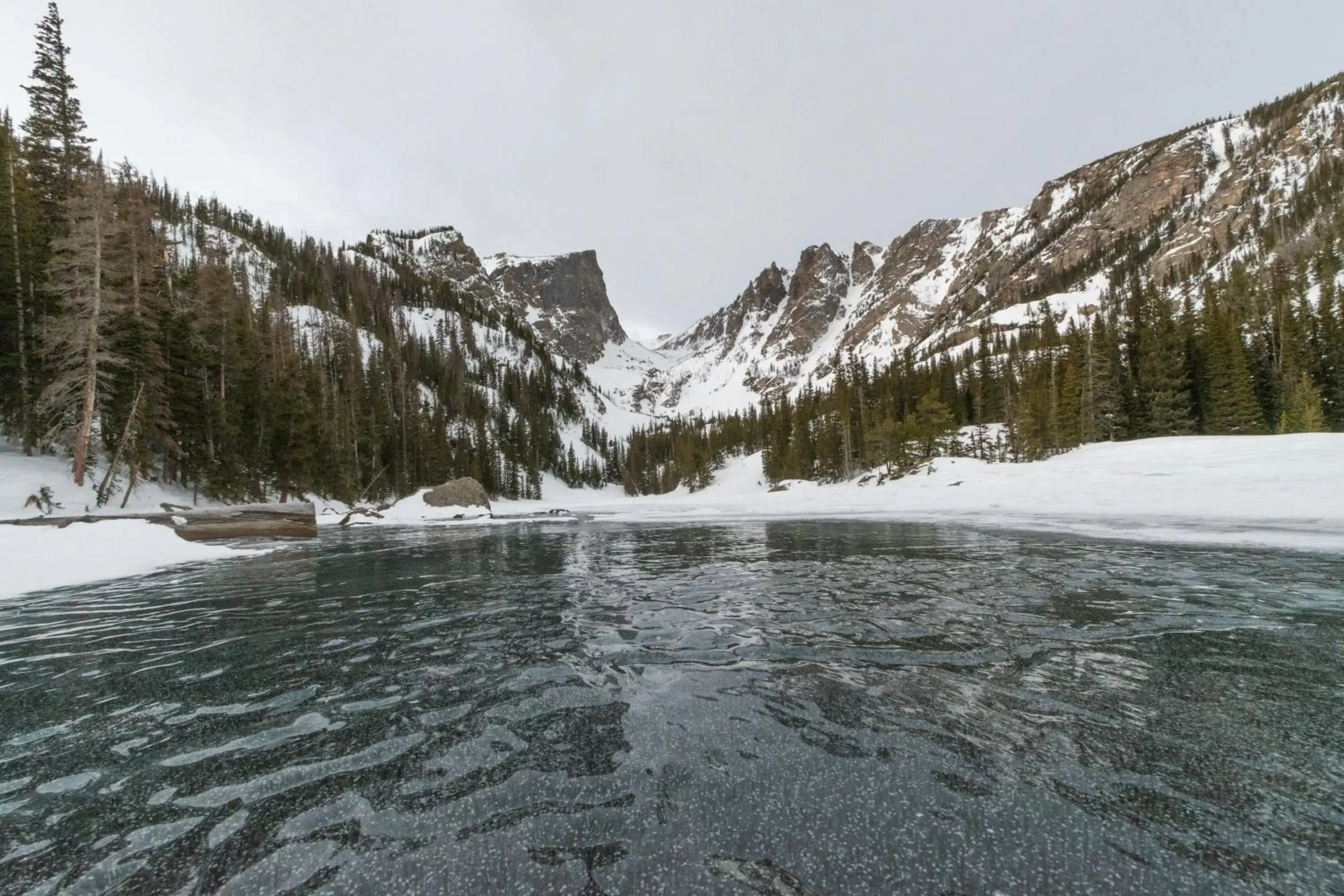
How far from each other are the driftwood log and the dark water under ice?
12.5 metres

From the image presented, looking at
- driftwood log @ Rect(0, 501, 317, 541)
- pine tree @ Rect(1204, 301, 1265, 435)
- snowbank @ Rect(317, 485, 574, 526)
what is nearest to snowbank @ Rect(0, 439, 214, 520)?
driftwood log @ Rect(0, 501, 317, 541)

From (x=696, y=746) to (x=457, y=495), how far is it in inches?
1745

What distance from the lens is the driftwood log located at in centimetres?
1683

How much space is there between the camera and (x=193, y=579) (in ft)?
33.9

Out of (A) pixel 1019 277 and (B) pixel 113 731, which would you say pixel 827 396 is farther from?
(A) pixel 1019 277

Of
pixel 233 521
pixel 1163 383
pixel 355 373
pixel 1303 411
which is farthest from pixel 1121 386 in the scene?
pixel 355 373

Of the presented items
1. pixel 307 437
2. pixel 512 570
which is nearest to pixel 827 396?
pixel 307 437

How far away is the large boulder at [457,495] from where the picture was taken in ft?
141

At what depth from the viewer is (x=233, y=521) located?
19.0 metres

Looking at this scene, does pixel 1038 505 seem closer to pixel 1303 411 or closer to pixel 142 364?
pixel 1303 411

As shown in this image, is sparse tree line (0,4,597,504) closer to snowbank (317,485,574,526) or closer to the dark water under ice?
snowbank (317,485,574,526)

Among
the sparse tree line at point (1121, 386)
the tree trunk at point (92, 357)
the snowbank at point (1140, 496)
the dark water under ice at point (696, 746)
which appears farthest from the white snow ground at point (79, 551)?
the sparse tree line at point (1121, 386)

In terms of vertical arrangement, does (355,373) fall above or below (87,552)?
above

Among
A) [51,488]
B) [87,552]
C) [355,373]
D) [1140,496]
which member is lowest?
[1140,496]
